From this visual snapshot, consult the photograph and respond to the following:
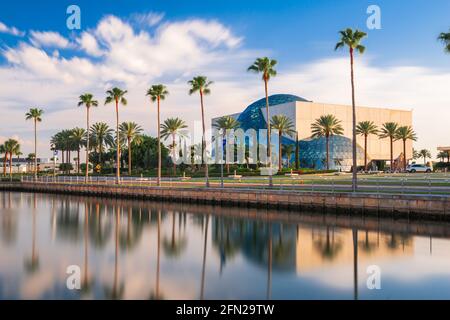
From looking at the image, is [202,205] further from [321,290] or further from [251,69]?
[321,290]

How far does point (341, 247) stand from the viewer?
21.6 meters

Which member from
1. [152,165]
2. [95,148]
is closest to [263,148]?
[152,165]

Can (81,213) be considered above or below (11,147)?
below

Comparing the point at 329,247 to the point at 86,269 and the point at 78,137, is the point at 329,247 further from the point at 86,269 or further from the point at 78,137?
the point at 78,137

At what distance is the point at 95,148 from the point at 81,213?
247ft

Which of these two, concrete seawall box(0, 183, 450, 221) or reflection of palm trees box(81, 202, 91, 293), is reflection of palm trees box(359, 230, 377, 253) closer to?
concrete seawall box(0, 183, 450, 221)

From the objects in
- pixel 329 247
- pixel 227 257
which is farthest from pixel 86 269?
pixel 329 247

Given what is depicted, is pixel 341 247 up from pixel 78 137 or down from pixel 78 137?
down

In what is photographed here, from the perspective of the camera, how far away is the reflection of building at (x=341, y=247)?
18.9 m

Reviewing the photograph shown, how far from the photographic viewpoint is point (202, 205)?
4303 centimetres

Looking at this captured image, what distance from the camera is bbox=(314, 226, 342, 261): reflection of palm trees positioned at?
20.0m

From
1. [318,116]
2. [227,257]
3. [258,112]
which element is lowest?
[227,257]

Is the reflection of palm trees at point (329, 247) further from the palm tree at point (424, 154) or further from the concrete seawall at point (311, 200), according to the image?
the palm tree at point (424, 154)

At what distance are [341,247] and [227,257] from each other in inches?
231
